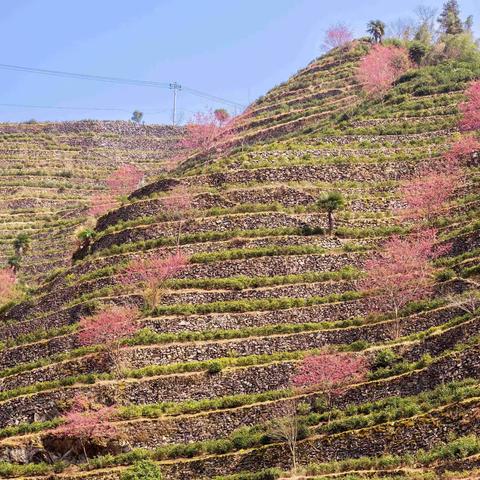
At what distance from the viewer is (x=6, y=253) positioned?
107 meters

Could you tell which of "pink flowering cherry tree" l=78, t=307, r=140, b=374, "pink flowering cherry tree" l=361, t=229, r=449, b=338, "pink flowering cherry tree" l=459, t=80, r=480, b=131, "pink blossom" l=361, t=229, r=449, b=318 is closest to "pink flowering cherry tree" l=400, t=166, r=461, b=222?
"pink blossom" l=361, t=229, r=449, b=318

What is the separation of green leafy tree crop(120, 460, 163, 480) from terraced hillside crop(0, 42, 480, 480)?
99.2 inches

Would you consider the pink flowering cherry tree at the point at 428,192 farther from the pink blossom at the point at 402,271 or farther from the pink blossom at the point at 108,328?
the pink blossom at the point at 108,328

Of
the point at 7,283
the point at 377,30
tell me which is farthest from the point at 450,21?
the point at 7,283

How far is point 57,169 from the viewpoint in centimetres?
13350

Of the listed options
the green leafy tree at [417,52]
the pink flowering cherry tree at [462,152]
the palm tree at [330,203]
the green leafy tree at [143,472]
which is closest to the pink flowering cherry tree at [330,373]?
the green leafy tree at [143,472]

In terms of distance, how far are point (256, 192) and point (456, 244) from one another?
18180 millimetres

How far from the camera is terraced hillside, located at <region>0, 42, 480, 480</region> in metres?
53.0

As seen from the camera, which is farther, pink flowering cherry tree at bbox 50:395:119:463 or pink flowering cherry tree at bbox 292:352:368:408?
pink flowering cherry tree at bbox 50:395:119:463

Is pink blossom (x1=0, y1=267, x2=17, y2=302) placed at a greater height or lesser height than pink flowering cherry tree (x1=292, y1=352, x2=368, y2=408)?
greater

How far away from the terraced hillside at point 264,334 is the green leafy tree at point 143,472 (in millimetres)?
2520

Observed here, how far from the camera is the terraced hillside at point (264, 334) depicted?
53.0m

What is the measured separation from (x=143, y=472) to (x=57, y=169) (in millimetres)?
85214

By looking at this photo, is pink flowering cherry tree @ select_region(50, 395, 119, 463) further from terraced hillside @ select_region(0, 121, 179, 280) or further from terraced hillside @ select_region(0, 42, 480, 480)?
terraced hillside @ select_region(0, 121, 179, 280)
